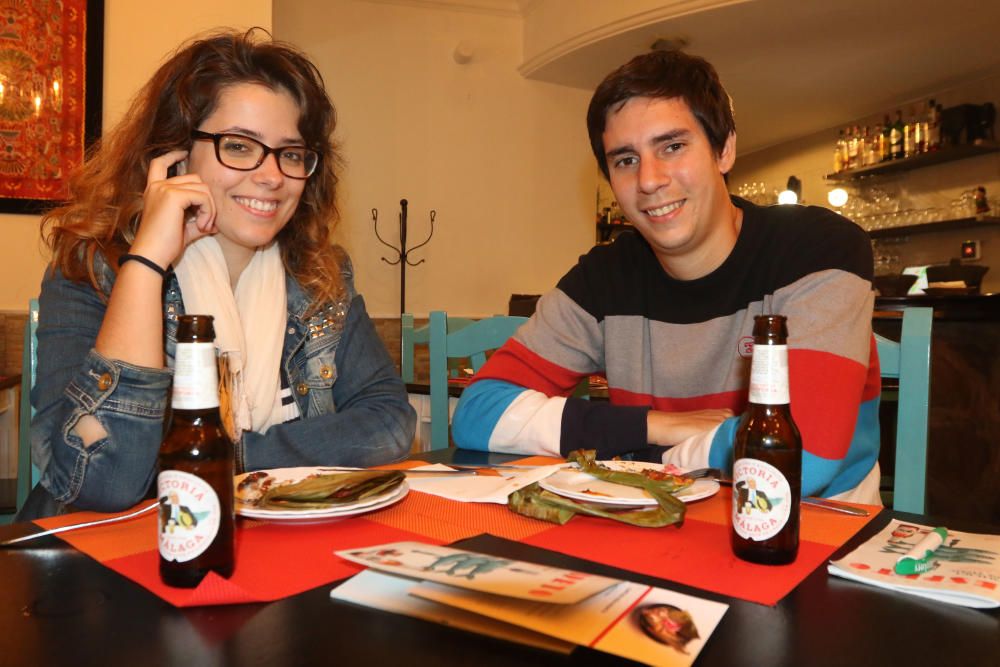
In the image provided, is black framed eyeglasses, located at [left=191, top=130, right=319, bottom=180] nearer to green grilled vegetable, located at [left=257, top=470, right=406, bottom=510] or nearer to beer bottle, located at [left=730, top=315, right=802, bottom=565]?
green grilled vegetable, located at [left=257, top=470, right=406, bottom=510]

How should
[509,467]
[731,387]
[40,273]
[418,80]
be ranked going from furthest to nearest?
[418,80]
[40,273]
[731,387]
[509,467]

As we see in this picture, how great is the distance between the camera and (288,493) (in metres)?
0.90

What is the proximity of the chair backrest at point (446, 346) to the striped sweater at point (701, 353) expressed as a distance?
457 millimetres

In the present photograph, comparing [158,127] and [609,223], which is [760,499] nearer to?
[158,127]

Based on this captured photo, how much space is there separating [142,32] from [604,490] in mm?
3419

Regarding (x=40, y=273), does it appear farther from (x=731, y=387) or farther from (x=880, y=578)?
(x=880, y=578)

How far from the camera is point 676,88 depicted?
153cm

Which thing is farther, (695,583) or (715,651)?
(695,583)

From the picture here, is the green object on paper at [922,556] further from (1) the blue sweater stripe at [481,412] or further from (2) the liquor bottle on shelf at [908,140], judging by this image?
(2) the liquor bottle on shelf at [908,140]

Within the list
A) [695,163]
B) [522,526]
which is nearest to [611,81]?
[695,163]

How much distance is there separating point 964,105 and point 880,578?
6679 mm

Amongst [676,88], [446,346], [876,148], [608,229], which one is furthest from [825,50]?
[676,88]

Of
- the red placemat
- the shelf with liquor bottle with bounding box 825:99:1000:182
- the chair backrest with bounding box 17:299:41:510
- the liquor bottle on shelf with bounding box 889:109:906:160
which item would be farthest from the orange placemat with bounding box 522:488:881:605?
the liquor bottle on shelf with bounding box 889:109:906:160

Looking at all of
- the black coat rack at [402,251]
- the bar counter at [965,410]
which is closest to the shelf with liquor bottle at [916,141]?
the bar counter at [965,410]
